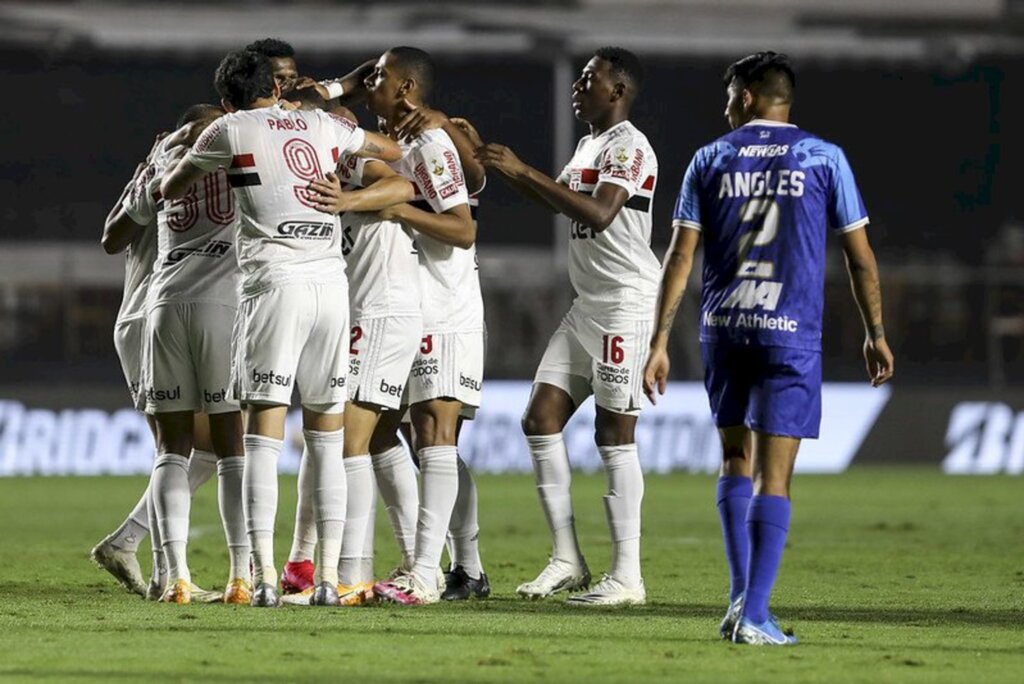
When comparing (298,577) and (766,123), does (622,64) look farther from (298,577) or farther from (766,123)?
(298,577)

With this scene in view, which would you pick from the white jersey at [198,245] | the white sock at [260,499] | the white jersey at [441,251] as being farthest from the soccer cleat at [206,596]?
the white jersey at [441,251]

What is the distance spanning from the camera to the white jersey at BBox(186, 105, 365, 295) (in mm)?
8047

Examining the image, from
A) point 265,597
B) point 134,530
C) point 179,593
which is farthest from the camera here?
point 134,530

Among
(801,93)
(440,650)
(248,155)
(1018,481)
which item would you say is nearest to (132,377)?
(248,155)

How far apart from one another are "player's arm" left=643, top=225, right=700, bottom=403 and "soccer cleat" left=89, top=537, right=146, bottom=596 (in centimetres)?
318

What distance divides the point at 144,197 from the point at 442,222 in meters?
1.42

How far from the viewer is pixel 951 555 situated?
1205 cm

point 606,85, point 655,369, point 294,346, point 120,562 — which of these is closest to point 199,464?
point 120,562

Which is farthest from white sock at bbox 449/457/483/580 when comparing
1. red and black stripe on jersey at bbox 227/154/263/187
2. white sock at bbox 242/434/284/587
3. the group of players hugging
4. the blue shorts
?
the blue shorts

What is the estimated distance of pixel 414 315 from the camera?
8.70m

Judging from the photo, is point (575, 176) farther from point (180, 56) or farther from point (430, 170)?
point (180, 56)

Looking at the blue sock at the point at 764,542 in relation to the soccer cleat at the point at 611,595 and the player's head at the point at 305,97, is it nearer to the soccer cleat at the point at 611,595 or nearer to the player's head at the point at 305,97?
the soccer cleat at the point at 611,595

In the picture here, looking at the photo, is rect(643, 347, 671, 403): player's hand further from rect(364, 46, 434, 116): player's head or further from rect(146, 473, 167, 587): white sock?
rect(146, 473, 167, 587): white sock

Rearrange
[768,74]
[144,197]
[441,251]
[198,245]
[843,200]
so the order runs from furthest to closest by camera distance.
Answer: [441,251], [144,197], [198,245], [768,74], [843,200]
